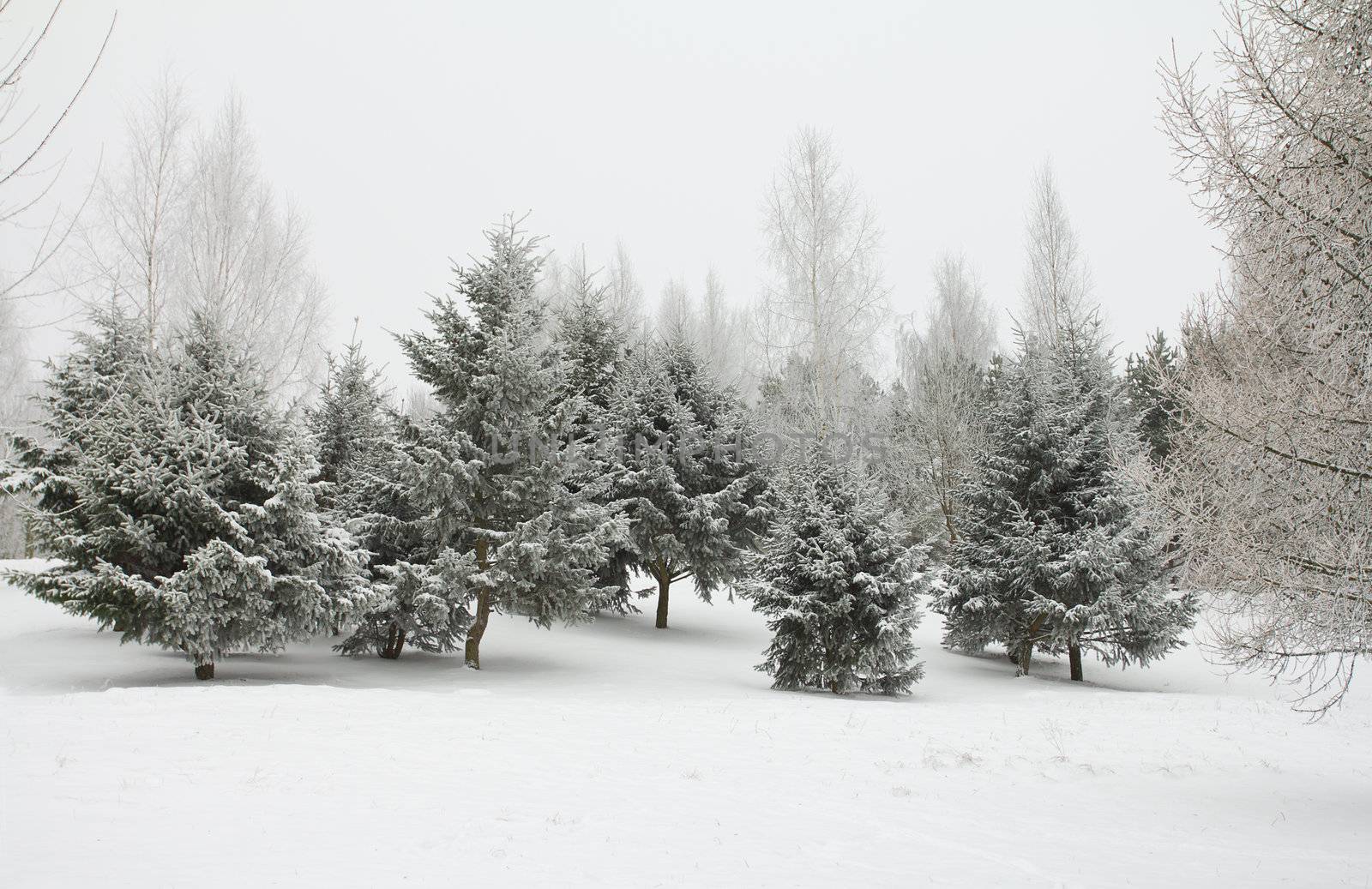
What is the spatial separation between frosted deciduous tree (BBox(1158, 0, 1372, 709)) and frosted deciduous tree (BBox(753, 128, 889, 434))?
17.4m

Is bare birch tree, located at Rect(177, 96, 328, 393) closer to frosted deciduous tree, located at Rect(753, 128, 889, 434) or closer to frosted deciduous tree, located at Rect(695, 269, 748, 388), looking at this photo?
frosted deciduous tree, located at Rect(753, 128, 889, 434)

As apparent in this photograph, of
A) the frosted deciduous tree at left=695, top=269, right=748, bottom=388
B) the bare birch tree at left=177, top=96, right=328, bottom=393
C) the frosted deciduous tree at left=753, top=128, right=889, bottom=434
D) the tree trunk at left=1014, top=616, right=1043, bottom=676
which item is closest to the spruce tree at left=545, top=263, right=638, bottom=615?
the frosted deciduous tree at left=753, top=128, right=889, bottom=434

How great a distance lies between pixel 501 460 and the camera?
43.1 feet

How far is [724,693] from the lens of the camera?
1202 cm

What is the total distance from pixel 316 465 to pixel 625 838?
27.2 feet

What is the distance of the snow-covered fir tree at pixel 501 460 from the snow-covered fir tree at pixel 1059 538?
296 inches

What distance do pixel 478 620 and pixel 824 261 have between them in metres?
15.6

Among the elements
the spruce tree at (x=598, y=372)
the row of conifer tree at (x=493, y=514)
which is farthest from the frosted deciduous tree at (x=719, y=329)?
the row of conifer tree at (x=493, y=514)

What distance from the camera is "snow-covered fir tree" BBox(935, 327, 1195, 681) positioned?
1444 cm

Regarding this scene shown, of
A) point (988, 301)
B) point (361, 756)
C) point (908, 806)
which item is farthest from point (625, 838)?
point (988, 301)

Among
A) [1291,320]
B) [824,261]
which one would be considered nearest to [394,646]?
[1291,320]

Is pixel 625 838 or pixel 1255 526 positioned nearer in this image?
pixel 625 838

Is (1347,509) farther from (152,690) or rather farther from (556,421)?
(152,690)

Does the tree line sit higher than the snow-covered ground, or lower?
higher
